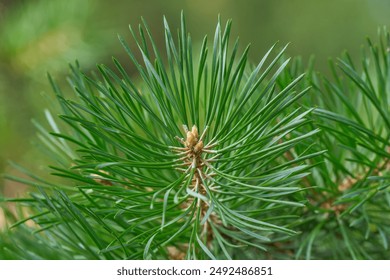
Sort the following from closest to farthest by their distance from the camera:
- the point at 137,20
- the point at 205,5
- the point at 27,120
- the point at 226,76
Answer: the point at 226,76 < the point at 27,120 < the point at 137,20 < the point at 205,5

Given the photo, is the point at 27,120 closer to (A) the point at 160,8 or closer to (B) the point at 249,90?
(B) the point at 249,90

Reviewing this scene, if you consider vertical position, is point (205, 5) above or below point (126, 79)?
above

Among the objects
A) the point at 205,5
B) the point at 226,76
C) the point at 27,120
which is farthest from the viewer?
the point at 205,5

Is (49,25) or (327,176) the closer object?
(327,176)

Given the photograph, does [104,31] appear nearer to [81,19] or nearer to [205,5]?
[81,19]
